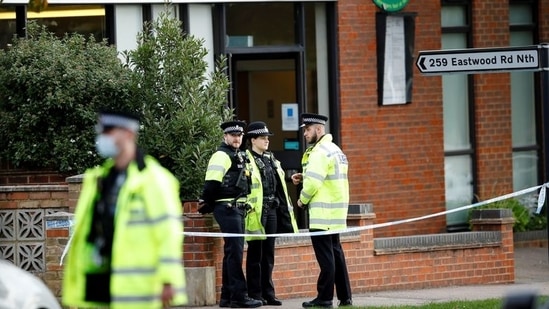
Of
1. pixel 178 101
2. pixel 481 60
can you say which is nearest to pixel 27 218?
pixel 178 101

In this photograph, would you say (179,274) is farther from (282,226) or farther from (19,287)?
(282,226)

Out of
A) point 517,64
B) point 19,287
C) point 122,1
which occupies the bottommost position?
point 19,287

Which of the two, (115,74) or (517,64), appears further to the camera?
(115,74)

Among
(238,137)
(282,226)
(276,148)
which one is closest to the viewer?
(238,137)

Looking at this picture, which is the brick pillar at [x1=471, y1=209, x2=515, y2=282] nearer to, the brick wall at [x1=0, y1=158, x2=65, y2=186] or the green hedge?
the green hedge

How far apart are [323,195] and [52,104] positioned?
3.05m

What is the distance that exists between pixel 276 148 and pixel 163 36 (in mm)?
3773

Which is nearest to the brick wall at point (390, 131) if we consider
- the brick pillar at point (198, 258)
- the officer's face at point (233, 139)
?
the brick pillar at point (198, 258)

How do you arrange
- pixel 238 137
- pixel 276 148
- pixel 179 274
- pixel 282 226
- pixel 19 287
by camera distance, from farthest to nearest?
pixel 276 148 → pixel 282 226 → pixel 238 137 → pixel 19 287 → pixel 179 274

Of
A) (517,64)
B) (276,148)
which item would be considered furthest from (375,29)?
(517,64)

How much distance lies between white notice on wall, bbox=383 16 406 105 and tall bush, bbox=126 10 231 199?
3.99 m

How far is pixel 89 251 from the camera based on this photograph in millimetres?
7711

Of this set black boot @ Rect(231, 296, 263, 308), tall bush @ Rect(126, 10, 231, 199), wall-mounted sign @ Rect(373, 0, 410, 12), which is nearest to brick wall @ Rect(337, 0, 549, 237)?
wall-mounted sign @ Rect(373, 0, 410, 12)

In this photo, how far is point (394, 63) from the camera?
734 inches
